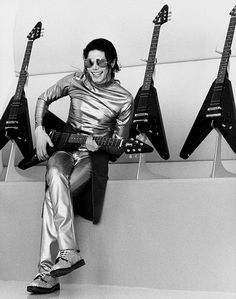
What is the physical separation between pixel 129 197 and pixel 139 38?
1020mm

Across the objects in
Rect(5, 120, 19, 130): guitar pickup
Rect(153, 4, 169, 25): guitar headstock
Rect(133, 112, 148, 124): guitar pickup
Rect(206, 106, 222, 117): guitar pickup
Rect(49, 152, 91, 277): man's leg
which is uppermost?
Rect(153, 4, 169, 25): guitar headstock

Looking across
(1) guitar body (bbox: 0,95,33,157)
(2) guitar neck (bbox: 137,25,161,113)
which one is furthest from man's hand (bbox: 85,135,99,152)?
(1) guitar body (bbox: 0,95,33,157)

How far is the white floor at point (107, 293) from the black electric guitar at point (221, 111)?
682 millimetres

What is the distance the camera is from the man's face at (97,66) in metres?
3.34

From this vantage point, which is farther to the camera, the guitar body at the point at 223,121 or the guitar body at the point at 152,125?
the guitar body at the point at 152,125

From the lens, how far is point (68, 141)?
3322 millimetres

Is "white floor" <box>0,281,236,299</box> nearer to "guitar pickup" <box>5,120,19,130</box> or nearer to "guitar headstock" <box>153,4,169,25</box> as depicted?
"guitar pickup" <box>5,120,19,130</box>

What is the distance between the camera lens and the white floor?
284 cm

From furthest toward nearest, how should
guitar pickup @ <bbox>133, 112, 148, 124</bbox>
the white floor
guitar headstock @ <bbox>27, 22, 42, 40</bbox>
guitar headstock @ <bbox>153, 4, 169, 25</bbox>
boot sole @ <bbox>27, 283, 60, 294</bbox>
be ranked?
guitar headstock @ <bbox>27, 22, 42, 40</bbox> → guitar headstock @ <bbox>153, 4, 169, 25</bbox> → guitar pickup @ <bbox>133, 112, 148, 124</bbox> → boot sole @ <bbox>27, 283, 60, 294</bbox> → the white floor

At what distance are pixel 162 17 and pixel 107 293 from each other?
53.0 inches

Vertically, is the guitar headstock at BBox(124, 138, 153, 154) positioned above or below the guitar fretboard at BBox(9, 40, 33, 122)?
below

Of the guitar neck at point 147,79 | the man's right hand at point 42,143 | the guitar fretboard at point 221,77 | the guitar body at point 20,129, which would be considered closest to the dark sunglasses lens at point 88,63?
the guitar neck at point 147,79

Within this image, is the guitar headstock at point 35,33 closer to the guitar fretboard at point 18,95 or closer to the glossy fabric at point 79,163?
the guitar fretboard at point 18,95

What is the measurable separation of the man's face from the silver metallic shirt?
0.04 meters
